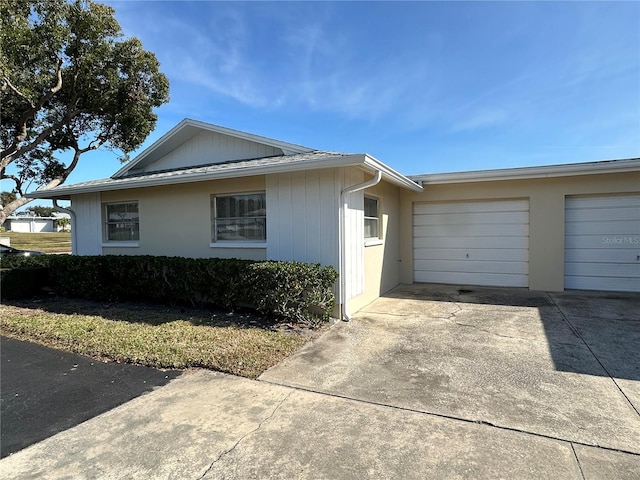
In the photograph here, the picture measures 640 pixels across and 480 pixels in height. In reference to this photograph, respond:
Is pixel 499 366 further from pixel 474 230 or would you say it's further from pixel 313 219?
pixel 474 230

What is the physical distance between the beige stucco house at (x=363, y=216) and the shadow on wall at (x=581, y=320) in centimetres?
76

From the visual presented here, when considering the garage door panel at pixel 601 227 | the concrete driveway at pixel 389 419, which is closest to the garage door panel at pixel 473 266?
the garage door panel at pixel 601 227

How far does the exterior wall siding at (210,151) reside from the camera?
860 cm

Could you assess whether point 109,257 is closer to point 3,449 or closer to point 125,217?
point 125,217

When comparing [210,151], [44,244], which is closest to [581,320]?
[210,151]

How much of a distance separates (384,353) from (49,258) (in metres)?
8.97

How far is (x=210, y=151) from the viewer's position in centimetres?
918

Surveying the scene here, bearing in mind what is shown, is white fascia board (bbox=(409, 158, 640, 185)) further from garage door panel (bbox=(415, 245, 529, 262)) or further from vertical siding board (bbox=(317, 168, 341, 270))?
vertical siding board (bbox=(317, 168, 341, 270))

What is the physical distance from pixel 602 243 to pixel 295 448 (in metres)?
9.20

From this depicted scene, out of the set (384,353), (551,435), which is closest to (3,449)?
(384,353)

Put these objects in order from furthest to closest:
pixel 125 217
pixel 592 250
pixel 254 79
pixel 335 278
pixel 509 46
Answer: pixel 254 79, pixel 125 217, pixel 592 250, pixel 509 46, pixel 335 278

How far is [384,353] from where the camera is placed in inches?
184

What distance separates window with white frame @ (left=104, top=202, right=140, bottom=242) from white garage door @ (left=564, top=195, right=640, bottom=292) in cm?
1093

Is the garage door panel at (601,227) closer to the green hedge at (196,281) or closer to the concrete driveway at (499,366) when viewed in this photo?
the concrete driveway at (499,366)
